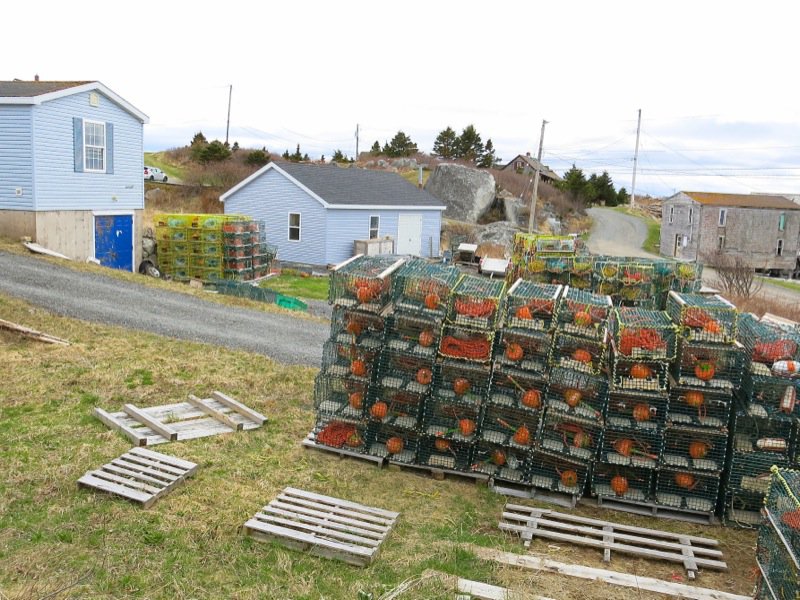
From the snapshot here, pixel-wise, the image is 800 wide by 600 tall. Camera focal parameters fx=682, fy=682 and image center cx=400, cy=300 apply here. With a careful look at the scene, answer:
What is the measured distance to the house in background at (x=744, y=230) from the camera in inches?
2099

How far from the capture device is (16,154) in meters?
19.8

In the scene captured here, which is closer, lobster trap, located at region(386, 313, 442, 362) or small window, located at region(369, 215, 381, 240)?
lobster trap, located at region(386, 313, 442, 362)

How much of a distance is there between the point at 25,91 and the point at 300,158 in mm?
45243

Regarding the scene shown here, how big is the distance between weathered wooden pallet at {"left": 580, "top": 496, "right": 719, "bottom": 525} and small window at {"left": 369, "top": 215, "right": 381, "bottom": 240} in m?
25.7

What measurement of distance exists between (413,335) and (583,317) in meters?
2.15

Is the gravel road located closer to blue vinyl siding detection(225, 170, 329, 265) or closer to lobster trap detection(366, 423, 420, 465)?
lobster trap detection(366, 423, 420, 465)

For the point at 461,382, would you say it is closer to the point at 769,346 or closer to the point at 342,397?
the point at 342,397

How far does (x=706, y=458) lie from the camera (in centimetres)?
813

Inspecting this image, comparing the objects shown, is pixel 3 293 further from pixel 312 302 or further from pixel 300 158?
pixel 300 158

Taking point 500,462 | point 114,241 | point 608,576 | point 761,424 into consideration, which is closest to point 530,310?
point 500,462

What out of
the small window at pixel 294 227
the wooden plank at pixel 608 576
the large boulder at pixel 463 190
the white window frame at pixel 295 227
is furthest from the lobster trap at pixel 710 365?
the large boulder at pixel 463 190

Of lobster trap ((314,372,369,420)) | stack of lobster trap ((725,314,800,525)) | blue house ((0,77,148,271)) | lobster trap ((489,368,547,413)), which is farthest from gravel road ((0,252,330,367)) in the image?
stack of lobster trap ((725,314,800,525))

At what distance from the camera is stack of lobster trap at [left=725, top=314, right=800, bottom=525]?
7.83m

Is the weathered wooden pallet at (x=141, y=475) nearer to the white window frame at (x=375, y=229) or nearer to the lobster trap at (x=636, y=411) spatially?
the lobster trap at (x=636, y=411)
